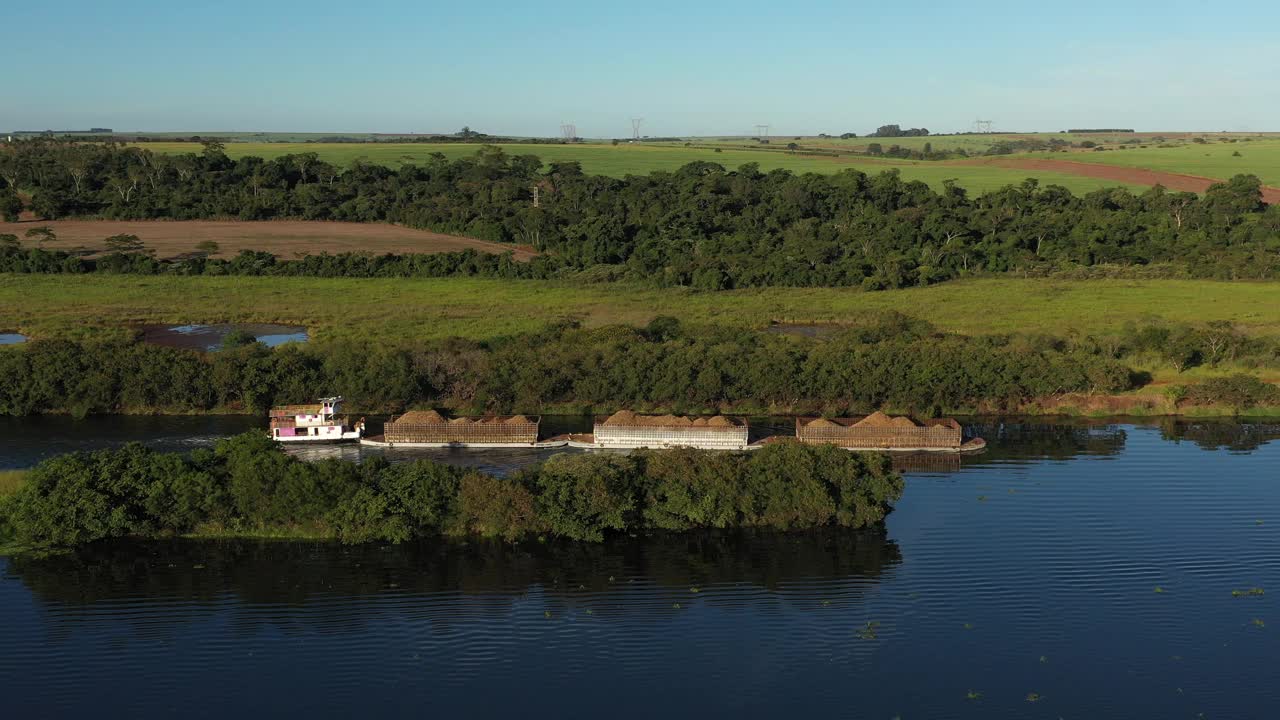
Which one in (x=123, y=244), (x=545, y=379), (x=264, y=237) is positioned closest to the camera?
(x=545, y=379)

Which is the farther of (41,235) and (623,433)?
(41,235)

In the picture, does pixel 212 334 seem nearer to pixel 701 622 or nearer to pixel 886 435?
pixel 886 435

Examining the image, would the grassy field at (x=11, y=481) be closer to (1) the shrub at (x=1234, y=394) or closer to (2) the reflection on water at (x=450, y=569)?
(2) the reflection on water at (x=450, y=569)

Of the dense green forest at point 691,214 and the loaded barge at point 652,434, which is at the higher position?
the dense green forest at point 691,214

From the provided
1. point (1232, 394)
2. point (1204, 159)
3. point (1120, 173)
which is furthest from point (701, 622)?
point (1204, 159)

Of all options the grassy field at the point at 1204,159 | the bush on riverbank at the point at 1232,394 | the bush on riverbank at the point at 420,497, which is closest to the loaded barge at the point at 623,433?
the bush on riverbank at the point at 420,497

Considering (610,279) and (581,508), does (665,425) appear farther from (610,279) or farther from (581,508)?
(610,279)

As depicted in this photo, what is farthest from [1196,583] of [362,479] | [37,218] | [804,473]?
[37,218]

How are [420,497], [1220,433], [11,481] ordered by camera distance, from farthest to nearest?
1. [1220,433]
2. [11,481]
3. [420,497]
